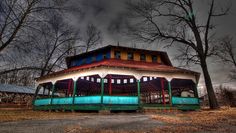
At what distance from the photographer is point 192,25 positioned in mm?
21469

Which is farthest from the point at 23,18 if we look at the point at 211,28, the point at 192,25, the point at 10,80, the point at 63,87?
the point at 10,80

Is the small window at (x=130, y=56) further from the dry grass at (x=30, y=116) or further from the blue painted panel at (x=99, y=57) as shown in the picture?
the dry grass at (x=30, y=116)

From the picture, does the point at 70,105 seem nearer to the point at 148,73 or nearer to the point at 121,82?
the point at 148,73

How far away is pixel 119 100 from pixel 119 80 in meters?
12.4

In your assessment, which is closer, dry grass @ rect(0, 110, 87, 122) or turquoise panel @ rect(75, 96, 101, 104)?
dry grass @ rect(0, 110, 87, 122)

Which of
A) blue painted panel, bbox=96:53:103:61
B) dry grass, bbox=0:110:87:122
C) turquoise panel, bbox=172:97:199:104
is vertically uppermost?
blue painted panel, bbox=96:53:103:61

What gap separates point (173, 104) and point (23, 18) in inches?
657

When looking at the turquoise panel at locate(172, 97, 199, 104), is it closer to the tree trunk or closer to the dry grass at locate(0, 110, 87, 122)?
the tree trunk

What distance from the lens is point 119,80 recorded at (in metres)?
28.2

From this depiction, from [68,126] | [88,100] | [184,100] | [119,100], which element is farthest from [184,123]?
[184,100]

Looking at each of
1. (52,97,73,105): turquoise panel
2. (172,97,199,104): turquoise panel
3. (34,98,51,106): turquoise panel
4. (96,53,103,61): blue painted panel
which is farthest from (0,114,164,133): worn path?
(96,53,103,61): blue painted panel

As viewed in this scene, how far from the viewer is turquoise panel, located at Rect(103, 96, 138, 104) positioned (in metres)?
15.5

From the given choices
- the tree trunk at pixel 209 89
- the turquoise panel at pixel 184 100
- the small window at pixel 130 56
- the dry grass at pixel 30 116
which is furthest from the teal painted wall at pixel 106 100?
the tree trunk at pixel 209 89

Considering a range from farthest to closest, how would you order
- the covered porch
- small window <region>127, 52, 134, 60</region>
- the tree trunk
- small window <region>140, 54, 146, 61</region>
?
small window <region>140, 54, 146, 61</region> → small window <region>127, 52, 134, 60</region> → the tree trunk → the covered porch
